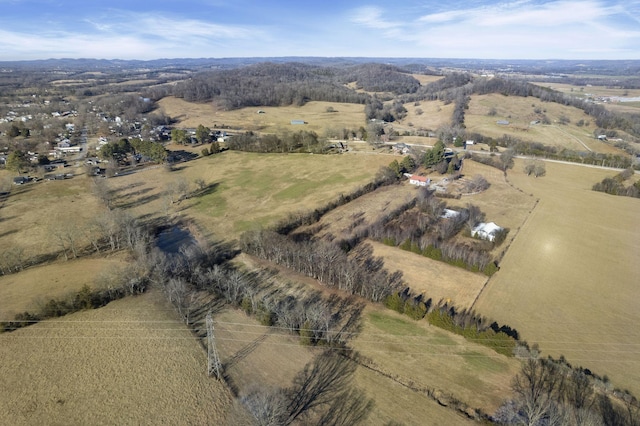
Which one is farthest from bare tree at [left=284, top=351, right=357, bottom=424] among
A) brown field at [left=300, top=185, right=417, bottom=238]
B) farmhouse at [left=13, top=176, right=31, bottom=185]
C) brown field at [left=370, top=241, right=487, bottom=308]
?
farmhouse at [left=13, top=176, right=31, bottom=185]

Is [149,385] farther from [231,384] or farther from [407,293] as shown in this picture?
[407,293]

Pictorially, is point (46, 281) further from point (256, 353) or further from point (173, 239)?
point (256, 353)

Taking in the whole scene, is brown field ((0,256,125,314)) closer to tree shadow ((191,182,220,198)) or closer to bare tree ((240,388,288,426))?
tree shadow ((191,182,220,198))

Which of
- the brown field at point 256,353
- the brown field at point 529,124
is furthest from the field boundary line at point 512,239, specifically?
the brown field at point 529,124

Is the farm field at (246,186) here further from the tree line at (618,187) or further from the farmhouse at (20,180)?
the tree line at (618,187)

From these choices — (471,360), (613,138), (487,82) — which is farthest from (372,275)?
(487,82)
